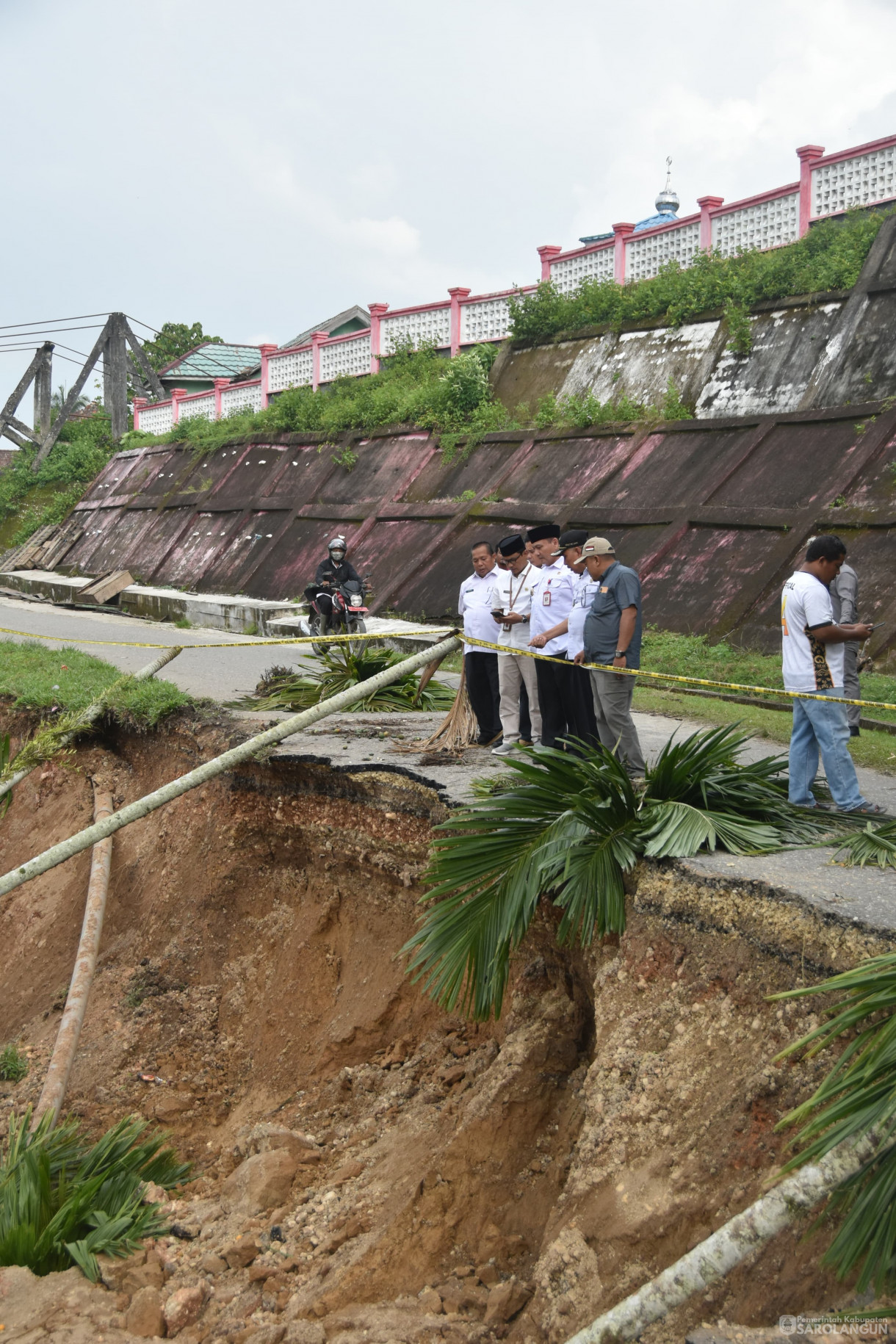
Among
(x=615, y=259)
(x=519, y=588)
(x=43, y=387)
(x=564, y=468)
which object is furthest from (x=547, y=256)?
(x=43, y=387)

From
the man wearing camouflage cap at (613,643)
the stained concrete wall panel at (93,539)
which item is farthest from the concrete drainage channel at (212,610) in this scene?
the man wearing camouflage cap at (613,643)

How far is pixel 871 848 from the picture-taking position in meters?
4.58

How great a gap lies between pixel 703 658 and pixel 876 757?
137 inches

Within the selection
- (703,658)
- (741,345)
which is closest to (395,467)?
(741,345)

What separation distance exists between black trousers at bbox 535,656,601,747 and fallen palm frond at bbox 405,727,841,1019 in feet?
5.47

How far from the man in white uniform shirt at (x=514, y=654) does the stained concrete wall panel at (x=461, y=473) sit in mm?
9676

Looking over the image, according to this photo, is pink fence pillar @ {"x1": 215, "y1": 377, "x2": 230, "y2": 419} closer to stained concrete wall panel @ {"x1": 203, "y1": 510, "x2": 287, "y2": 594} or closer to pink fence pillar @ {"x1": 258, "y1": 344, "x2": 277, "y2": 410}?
pink fence pillar @ {"x1": 258, "y1": 344, "x2": 277, "y2": 410}

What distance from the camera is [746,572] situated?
39.5ft

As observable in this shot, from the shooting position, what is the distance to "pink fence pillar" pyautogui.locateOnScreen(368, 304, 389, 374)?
23734 mm

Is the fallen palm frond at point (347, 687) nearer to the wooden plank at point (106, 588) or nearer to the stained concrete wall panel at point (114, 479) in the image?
the wooden plank at point (106, 588)

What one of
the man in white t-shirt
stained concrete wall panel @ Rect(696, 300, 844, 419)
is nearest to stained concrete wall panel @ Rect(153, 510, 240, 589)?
stained concrete wall panel @ Rect(696, 300, 844, 419)

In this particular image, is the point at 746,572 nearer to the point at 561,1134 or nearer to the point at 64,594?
the point at 561,1134

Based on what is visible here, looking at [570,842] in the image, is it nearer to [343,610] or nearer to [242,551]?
[343,610]

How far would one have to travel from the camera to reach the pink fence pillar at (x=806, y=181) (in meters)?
15.7
